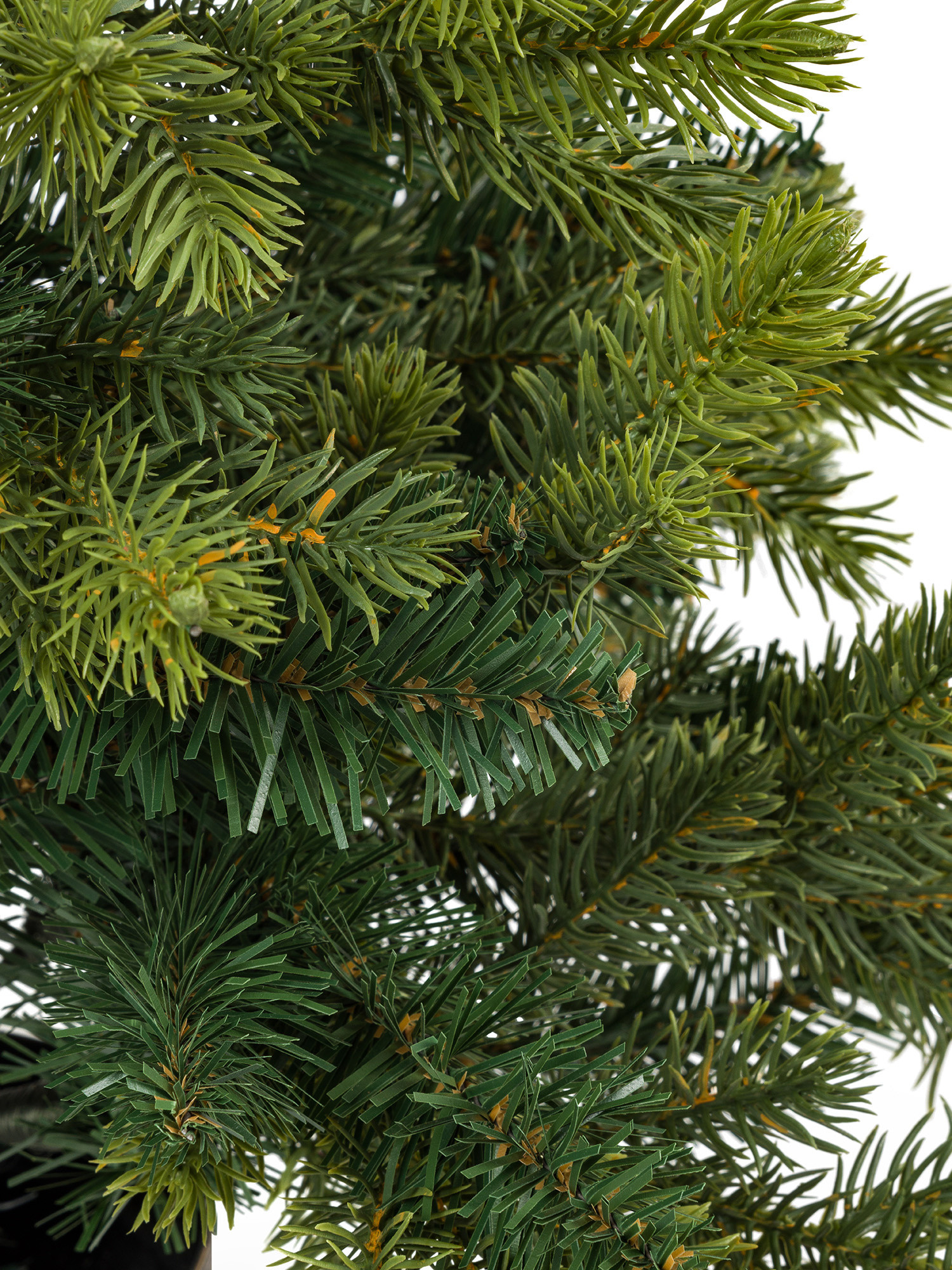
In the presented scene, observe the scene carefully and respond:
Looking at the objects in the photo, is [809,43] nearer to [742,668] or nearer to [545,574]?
[545,574]

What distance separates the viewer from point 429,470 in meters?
0.26

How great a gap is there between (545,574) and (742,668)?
0.51 ft

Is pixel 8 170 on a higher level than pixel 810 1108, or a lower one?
higher

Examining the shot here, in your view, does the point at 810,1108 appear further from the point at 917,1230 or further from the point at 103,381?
the point at 103,381

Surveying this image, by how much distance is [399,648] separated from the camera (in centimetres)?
21

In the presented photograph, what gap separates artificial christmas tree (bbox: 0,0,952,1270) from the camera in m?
0.19

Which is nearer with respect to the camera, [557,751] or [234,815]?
[234,815]

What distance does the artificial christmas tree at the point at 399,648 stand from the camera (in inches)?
7.4

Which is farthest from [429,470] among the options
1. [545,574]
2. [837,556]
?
[837,556]

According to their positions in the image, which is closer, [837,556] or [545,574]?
[545,574]

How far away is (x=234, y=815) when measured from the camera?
0.66ft

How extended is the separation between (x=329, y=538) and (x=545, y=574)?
0.18 ft

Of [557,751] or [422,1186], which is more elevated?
[557,751]

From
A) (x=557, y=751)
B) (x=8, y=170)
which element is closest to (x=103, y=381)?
(x=8, y=170)
